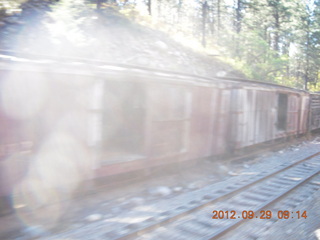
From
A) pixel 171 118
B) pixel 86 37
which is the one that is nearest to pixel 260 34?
pixel 86 37

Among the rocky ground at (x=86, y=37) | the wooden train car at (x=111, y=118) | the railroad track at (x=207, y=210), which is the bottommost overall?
the railroad track at (x=207, y=210)

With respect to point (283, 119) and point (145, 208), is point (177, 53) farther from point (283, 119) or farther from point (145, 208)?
point (145, 208)

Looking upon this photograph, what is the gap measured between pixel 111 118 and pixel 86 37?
6732 mm

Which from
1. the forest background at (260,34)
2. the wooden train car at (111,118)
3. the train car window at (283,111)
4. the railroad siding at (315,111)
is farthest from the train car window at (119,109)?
the railroad siding at (315,111)

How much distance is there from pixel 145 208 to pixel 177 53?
58.0ft

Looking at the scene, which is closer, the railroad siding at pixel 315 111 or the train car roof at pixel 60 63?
the train car roof at pixel 60 63

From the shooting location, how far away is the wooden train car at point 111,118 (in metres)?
4.62

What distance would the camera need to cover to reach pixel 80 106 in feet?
17.7

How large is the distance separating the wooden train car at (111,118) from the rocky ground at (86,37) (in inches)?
192
